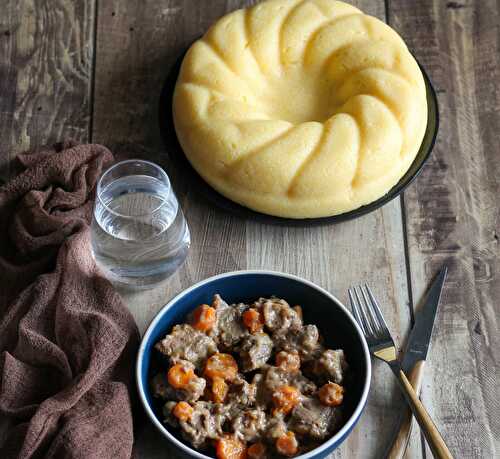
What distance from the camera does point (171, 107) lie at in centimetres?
185

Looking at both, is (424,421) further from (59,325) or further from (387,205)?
(59,325)

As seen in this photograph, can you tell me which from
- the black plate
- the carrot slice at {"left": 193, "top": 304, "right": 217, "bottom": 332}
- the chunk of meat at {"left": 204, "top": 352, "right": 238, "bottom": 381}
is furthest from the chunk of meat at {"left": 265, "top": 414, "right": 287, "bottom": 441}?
the black plate

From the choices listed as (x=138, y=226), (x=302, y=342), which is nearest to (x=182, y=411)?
(x=302, y=342)

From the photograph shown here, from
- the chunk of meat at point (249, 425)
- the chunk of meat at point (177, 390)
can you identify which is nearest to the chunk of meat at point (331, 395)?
the chunk of meat at point (249, 425)

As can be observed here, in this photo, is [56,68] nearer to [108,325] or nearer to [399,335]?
[108,325]

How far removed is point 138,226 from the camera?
65.6 inches

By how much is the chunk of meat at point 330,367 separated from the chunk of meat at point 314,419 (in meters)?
0.05

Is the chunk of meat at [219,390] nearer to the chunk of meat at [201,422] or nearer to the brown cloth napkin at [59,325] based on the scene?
the chunk of meat at [201,422]

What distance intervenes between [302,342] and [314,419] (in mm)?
160

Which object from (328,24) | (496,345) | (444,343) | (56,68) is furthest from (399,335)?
(56,68)

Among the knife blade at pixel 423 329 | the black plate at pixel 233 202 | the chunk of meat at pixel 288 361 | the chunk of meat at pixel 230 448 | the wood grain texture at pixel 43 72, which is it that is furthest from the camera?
the wood grain texture at pixel 43 72

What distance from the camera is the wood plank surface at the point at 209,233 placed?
159 cm

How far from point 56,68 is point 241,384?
96 centimetres

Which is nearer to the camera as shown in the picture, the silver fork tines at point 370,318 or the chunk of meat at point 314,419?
the chunk of meat at point 314,419
